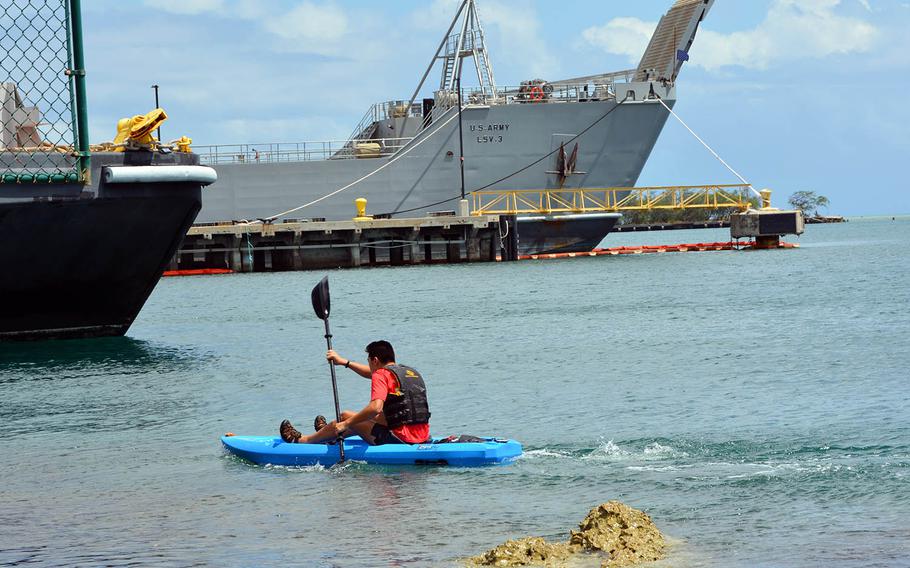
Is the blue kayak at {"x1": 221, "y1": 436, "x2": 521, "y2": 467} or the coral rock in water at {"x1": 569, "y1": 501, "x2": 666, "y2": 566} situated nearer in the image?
the coral rock in water at {"x1": 569, "y1": 501, "x2": 666, "y2": 566}

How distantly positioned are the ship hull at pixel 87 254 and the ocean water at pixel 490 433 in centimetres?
62

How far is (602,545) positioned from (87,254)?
16.7 m

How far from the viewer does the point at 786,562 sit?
9.27 m

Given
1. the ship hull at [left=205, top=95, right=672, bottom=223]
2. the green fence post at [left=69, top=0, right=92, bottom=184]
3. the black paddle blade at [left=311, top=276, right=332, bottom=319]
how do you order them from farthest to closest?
the ship hull at [left=205, top=95, right=672, bottom=223], the green fence post at [left=69, top=0, right=92, bottom=184], the black paddle blade at [left=311, top=276, right=332, bottom=319]

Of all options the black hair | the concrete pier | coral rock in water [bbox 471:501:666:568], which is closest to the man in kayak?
the black hair

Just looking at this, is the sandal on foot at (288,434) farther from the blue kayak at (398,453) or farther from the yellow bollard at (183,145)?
the yellow bollard at (183,145)

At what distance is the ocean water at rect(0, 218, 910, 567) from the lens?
34.1ft

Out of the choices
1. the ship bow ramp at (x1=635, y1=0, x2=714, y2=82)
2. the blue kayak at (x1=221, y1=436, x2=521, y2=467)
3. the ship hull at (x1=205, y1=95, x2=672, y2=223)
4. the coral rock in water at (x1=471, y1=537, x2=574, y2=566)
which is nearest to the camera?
the coral rock in water at (x1=471, y1=537, x2=574, y2=566)

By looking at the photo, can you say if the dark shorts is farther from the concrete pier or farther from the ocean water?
the concrete pier

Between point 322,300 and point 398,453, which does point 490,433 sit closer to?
point 322,300

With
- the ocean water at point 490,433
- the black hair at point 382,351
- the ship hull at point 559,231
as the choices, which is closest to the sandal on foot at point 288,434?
the ocean water at point 490,433

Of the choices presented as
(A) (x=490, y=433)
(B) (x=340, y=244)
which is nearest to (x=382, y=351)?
(A) (x=490, y=433)

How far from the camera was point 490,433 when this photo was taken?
1555 cm

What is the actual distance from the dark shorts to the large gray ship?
4554cm
